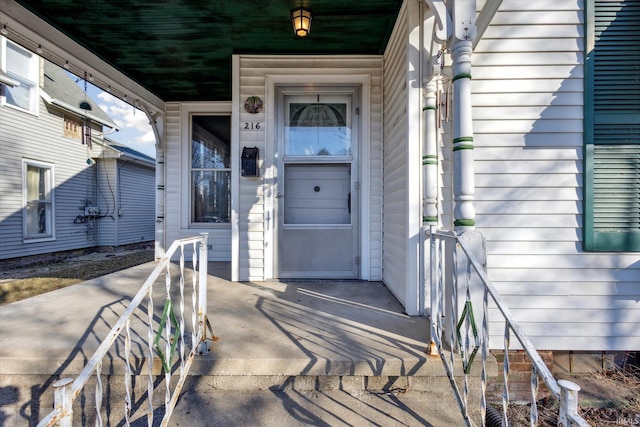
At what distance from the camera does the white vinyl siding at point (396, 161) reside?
9.13 feet

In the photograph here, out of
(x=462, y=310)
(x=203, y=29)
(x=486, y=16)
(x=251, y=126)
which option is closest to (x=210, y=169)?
(x=251, y=126)

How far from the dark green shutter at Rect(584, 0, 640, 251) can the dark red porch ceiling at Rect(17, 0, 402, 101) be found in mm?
1623

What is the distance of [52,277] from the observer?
17.7ft

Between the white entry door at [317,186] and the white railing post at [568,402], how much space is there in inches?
114

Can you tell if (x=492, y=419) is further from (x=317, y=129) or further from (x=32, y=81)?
(x=32, y=81)

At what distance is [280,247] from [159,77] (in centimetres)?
300

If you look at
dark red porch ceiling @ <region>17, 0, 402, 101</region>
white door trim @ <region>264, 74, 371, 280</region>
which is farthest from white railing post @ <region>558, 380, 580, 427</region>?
dark red porch ceiling @ <region>17, 0, 402, 101</region>

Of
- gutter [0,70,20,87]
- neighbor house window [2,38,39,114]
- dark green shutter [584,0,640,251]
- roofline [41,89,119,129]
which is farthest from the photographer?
roofline [41,89,119,129]

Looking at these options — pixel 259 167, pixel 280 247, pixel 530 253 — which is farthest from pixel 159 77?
pixel 530 253

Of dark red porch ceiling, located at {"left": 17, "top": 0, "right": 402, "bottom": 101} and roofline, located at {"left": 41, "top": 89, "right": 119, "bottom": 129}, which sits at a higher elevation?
roofline, located at {"left": 41, "top": 89, "right": 119, "bottom": 129}

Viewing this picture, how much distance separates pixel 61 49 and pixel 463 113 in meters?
3.99

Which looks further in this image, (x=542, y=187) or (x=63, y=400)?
(x=542, y=187)

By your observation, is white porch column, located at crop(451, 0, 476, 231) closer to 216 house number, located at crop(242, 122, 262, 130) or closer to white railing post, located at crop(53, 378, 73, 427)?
white railing post, located at crop(53, 378, 73, 427)

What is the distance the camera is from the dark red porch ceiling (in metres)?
2.88
